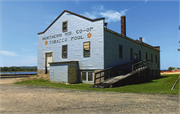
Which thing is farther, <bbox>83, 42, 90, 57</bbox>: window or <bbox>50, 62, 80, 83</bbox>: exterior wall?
<bbox>83, 42, 90, 57</bbox>: window

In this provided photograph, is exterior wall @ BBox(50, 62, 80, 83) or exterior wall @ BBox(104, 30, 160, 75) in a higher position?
exterior wall @ BBox(104, 30, 160, 75)

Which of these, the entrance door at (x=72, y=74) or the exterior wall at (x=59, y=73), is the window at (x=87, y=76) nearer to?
the entrance door at (x=72, y=74)

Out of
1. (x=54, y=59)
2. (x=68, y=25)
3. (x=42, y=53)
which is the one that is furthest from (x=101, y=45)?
(x=42, y=53)

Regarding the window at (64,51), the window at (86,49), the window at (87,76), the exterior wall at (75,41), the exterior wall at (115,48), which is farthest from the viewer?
the window at (64,51)

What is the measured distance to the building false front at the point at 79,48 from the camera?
62.0 ft

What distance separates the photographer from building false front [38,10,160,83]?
18.9m

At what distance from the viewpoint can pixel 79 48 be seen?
810 inches

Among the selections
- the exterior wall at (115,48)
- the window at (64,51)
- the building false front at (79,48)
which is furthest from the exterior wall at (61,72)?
the exterior wall at (115,48)

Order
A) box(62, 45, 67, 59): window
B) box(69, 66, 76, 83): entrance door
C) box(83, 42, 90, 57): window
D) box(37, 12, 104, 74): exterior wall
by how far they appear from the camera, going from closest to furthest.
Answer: box(37, 12, 104, 74): exterior wall, box(69, 66, 76, 83): entrance door, box(83, 42, 90, 57): window, box(62, 45, 67, 59): window

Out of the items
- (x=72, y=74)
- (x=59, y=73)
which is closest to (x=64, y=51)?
(x=59, y=73)

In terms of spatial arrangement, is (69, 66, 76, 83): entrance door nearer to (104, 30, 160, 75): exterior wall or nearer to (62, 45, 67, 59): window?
(62, 45, 67, 59): window

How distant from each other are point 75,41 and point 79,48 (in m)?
1.17

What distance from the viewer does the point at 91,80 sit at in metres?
19.2

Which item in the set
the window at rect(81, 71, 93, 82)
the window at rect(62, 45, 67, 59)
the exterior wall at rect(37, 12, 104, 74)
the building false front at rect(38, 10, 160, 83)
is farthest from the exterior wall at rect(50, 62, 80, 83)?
the window at rect(62, 45, 67, 59)
